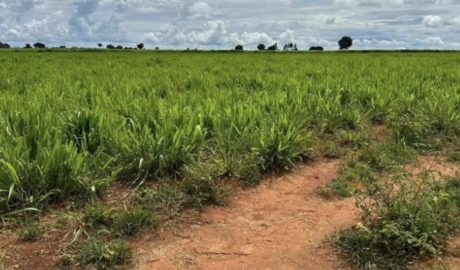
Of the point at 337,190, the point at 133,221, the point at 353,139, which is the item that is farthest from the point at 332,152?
the point at 133,221

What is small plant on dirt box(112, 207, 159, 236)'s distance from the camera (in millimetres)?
2729

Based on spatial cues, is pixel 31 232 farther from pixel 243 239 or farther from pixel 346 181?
pixel 346 181

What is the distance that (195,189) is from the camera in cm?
327

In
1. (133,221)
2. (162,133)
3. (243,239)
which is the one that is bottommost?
(243,239)

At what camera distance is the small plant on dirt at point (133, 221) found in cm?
273

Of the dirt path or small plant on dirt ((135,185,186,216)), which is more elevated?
small plant on dirt ((135,185,186,216))

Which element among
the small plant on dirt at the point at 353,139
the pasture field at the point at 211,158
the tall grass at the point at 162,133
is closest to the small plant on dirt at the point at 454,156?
the pasture field at the point at 211,158

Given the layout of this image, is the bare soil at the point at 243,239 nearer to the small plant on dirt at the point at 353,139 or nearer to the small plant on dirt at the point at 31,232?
the small plant on dirt at the point at 31,232

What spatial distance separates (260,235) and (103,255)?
997mm

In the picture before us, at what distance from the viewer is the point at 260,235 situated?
2.82 m

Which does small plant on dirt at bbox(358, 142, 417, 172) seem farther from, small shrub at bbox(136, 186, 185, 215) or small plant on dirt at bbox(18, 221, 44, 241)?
small plant on dirt at bbox(18, 221, 44, 241)

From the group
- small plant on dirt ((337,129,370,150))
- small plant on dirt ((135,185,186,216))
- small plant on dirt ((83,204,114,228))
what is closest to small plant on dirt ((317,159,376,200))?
small plant on dirt ((337,129,370,150))

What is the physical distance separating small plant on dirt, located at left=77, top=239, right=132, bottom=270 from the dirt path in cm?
10

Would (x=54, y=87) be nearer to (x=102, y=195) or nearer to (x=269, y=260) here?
(x=102, y=195)
